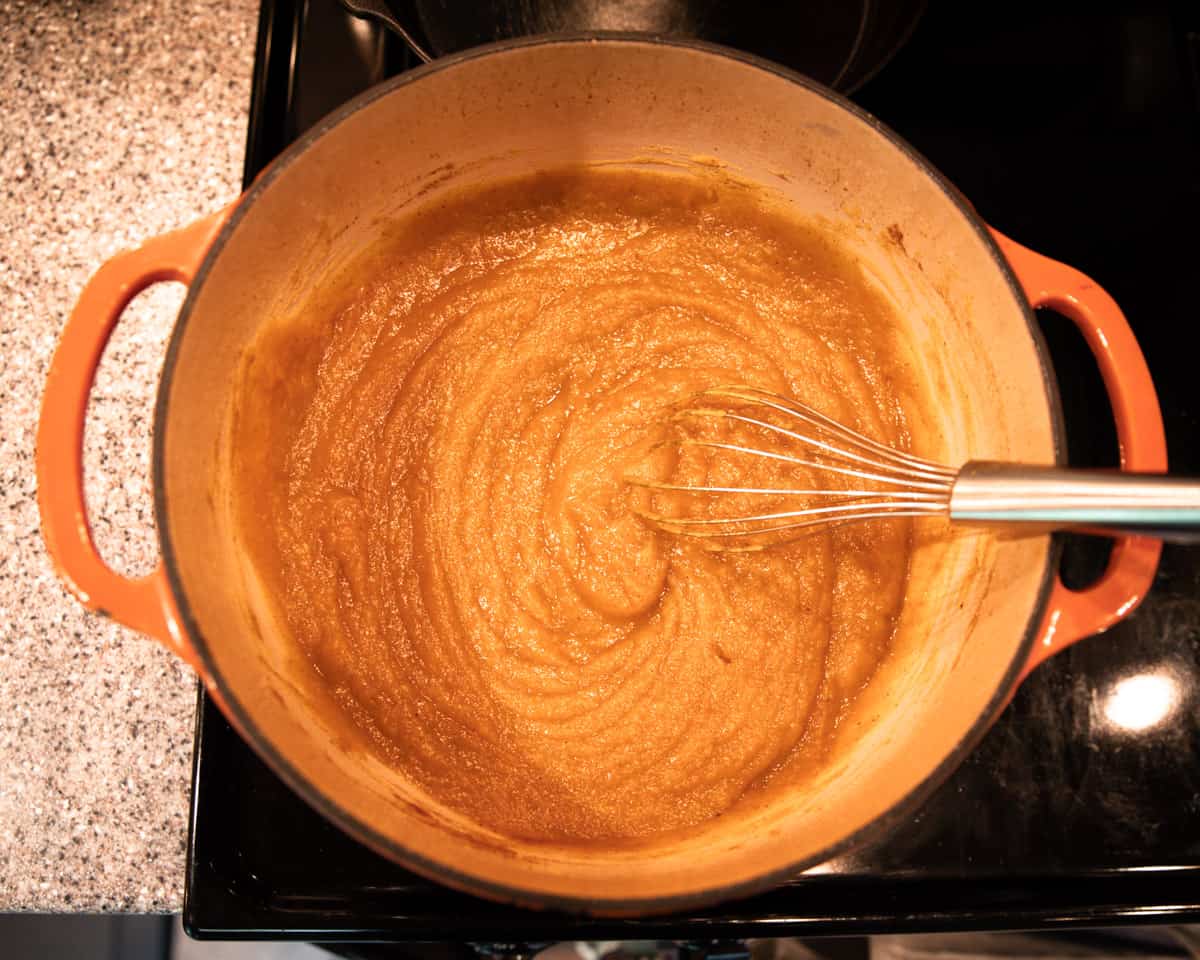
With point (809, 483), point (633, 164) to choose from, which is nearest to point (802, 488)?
point (809, 483)

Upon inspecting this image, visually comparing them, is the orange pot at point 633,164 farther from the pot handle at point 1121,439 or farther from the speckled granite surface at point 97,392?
the speckled granite surface at point 97,392

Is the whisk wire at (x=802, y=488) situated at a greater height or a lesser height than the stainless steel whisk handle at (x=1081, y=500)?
greater

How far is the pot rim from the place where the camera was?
74cm

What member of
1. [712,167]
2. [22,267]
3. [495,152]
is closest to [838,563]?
[712,167]

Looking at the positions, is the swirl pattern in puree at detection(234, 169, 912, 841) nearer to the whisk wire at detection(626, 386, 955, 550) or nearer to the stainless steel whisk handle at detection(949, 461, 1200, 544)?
the whisk wire at detection(626, 386, 955, 550)

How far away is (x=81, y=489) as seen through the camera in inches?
30.9

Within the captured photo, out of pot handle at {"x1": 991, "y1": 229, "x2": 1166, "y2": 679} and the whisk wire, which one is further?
the whisk wire

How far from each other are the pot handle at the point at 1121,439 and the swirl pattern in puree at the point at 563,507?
23 cm

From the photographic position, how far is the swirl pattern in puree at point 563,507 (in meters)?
0.99

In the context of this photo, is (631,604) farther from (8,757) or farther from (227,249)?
(8,757)

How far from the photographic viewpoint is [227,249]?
2.81 ft

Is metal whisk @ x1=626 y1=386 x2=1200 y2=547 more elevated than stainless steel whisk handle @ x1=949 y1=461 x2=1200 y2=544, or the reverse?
metal whisk @ x1=626 y1=386 x2=1200 y2=547

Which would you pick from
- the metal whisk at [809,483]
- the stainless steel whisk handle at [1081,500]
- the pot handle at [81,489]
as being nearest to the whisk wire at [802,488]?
the metal whisk at [809,483]

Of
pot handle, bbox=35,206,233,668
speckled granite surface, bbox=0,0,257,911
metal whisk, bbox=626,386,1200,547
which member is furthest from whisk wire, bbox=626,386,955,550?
speckled granite surface, bbox=0,0,257,911
